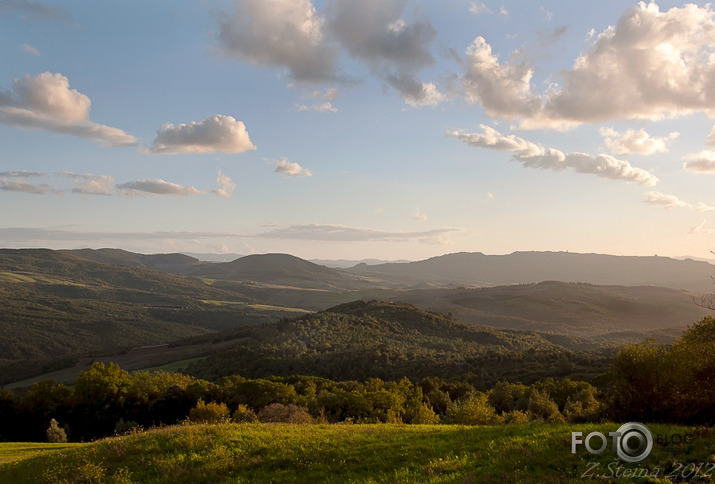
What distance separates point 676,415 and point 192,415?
137 feet

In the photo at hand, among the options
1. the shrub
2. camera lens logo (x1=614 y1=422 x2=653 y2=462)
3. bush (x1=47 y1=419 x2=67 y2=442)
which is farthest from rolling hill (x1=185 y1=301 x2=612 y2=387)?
camera lens logo (x1=614 y1=422 x2=653 y2=462)

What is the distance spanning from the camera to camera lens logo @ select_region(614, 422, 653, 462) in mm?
13438

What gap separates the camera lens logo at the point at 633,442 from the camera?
13.4 metres

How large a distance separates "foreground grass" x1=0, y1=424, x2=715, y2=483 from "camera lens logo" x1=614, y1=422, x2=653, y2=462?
29 cm

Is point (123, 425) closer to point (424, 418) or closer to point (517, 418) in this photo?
point (424, 418)

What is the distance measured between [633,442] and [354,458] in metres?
10.0

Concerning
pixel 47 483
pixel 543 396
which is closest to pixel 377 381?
pixel 543 396

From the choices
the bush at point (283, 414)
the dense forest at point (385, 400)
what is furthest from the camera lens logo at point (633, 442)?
the bush at point (283, 414)

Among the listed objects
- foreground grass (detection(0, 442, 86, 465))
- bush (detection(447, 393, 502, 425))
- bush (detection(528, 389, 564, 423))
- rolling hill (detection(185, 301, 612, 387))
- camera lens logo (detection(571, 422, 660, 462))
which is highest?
camera lens logo (detection(571, 422, 660, 462))

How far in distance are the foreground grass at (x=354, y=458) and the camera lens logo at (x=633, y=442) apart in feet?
0.95

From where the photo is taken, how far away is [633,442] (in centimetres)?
1429

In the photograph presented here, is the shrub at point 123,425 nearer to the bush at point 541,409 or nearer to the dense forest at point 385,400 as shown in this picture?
the dense forest at point 385,400

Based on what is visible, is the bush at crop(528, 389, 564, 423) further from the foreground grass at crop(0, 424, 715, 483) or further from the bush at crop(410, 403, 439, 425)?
the foreground grass at crop(0, 424, 715, 483)

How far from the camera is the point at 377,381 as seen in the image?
5450cm
